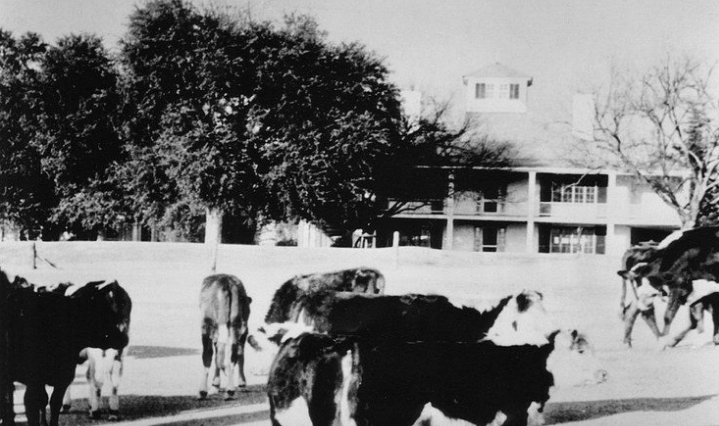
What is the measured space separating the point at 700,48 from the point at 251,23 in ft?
8.39

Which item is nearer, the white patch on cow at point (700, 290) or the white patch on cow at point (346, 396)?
the white patch on cow at point (346, 396)

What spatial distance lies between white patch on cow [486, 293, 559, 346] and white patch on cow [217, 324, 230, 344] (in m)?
1.38

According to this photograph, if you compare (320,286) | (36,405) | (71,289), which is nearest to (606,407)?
(320,286)

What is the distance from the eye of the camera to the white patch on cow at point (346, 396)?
250 cm

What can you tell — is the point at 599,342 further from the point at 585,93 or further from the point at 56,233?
the point at 56,233

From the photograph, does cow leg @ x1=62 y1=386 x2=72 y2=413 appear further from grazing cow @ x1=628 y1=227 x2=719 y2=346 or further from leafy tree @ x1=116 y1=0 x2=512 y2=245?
grazing cow @ x1=628 y1=227 x2=719 y2=346

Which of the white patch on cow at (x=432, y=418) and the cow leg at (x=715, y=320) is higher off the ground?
the cow leg at (x=715, y=320)

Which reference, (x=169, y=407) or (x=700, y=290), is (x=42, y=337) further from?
(x=700, y=290)

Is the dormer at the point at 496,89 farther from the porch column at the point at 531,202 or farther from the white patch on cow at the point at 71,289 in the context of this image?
the white patch on cow at the point at 71,289

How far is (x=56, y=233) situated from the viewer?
148 inches

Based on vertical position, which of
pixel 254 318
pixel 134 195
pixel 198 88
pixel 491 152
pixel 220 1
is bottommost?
pixel 254 318

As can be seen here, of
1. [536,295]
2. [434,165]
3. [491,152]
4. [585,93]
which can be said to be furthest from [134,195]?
[585,93]

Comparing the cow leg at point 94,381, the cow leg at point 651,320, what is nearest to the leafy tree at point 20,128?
the cow leg at point 94,381

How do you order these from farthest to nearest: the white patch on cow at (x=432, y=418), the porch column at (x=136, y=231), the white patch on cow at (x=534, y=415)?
the porch column at (x=136, y=231) → the white patch on cow at (x=534, y=415) → the white patch on cow at (x=432, y=418)
